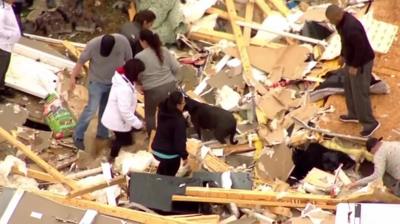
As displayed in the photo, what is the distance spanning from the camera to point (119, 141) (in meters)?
Result: 14.2

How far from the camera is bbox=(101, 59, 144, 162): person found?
13117 mm

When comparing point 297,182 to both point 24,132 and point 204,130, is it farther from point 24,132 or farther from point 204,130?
point 24,132

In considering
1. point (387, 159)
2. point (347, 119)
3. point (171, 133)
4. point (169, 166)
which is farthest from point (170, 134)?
point (347, 119)

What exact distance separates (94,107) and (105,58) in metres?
0.72

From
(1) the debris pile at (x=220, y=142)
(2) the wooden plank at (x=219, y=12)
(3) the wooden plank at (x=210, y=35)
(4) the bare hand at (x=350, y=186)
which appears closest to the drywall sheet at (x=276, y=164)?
(1) the debris pile at (x=220, y=142)

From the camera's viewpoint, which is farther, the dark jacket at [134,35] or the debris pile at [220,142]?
the dark jacket at [134,35]

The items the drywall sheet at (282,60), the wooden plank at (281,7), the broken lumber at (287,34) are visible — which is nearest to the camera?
the drywall sheet at (282,60)

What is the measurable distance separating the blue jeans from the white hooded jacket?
0.44 m

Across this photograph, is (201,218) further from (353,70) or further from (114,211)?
(353,70)

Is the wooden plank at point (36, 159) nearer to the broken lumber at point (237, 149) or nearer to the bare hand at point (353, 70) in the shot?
the broken lumber at point (237, 149)

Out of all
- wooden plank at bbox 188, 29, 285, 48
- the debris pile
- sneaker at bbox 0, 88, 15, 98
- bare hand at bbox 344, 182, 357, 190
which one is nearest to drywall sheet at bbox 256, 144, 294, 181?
the debris pile

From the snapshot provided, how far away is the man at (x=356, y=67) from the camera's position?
1334cm

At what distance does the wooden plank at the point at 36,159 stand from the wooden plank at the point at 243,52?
3026 mm

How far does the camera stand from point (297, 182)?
13828 mm
